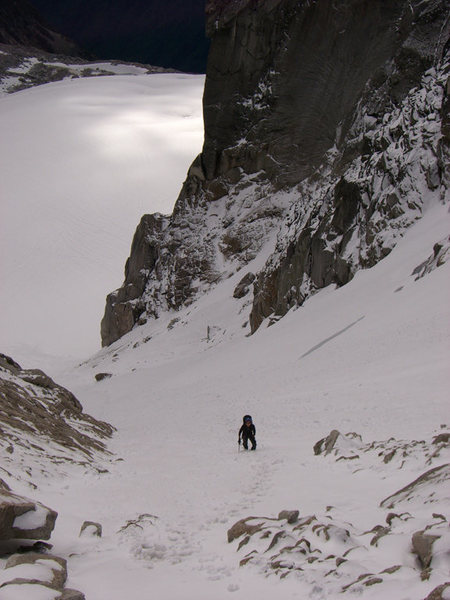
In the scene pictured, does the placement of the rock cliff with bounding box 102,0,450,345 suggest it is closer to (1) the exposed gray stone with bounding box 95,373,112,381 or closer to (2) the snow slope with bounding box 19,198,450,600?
(2) the snow slope with bounding box 19,198,450,600

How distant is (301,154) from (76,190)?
194 feet

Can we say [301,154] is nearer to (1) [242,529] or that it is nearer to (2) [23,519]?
(1) [242,529]

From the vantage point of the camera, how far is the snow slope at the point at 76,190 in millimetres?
69062

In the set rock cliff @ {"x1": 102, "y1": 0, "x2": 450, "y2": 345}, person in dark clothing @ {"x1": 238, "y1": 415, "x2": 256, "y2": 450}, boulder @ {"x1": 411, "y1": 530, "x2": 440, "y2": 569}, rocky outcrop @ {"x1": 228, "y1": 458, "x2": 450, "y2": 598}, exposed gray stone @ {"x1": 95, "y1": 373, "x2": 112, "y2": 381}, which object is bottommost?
exposed gray stone @ {"x1": 95, "y1": 373, "x2": 112, "y2": 381}

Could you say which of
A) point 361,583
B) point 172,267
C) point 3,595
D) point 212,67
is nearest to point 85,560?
point 3,595

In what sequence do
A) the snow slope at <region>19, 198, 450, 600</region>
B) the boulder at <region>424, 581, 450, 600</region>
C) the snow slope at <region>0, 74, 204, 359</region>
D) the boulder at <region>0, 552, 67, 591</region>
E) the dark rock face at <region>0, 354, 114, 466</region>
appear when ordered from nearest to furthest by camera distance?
the boulder at <region>424, 581, 450, 600</region>
the boulder at <region>0, 552, 67, 591</region>
the snow slope at <region>19, 198, 450, 600</region>
the dark rock face at <region>0, 354, 114, 466</region>
the snow slope at <region>0, 74, 204, 359</region>

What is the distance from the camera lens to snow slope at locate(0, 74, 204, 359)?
69062mm

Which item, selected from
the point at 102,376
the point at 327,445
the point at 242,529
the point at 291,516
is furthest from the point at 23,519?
the point at 102,376

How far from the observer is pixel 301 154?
49.9 m

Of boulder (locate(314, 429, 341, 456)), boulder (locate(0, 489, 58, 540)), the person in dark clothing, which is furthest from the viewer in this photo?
the person in dark clothing

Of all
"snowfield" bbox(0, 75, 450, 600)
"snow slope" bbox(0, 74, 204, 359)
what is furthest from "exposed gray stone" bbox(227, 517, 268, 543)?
"snow slope" bbox(0, 74, 204, 359)

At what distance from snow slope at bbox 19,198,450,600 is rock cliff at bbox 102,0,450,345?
284cm

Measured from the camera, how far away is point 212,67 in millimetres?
56812

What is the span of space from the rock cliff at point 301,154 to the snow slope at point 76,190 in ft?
51.5
